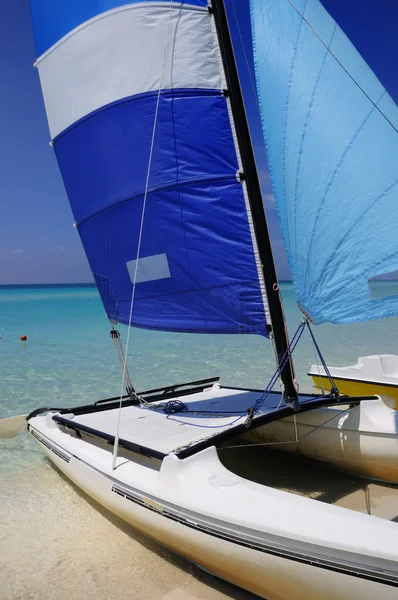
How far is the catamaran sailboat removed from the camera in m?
3.09

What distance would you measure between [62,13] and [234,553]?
17.1ft

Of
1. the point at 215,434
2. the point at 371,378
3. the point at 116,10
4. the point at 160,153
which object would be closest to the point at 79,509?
the point at 215,434

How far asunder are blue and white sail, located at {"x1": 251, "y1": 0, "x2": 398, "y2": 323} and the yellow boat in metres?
3.22

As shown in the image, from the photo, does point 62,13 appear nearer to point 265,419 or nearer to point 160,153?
point 160,153

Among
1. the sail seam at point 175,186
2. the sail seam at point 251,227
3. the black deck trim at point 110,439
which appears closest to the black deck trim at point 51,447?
the black deck trim at point 110,439

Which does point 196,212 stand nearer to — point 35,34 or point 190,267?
point 190,267

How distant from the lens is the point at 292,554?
8.20 ft

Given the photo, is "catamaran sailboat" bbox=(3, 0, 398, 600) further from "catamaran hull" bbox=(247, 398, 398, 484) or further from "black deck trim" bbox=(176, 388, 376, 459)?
"catamaran hull" bbox=(247, 398, 398, 484)

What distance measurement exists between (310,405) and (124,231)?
249 cm

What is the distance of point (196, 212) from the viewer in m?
4.29

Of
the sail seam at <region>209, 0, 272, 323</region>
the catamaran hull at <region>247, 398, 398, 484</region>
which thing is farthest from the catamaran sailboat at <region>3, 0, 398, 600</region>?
the catamaran hull at <region>247, 398, 398, 484</region>

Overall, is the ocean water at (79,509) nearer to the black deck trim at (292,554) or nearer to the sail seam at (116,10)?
the black deck trim at (292,554)

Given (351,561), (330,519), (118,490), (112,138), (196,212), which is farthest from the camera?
(112,138)

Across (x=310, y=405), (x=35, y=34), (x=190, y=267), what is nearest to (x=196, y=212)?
(x=190, y=267)
